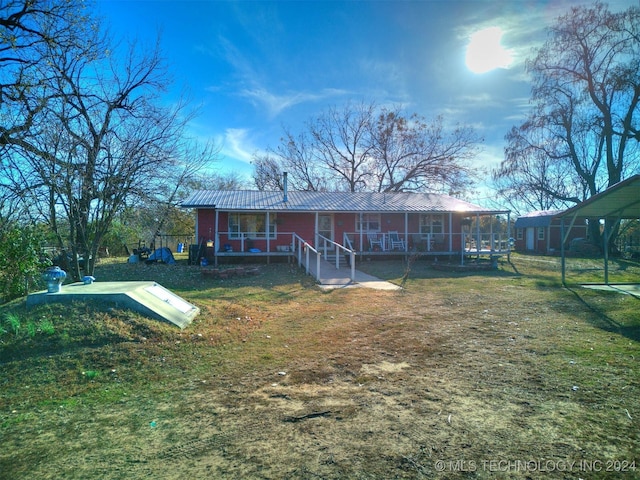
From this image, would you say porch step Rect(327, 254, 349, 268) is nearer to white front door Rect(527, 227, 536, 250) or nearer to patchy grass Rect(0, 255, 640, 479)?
patchy grass Rect(0, 255, 640, 479)

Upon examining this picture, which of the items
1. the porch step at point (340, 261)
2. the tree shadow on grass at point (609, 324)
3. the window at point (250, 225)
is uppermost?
the window at point (250, 225)

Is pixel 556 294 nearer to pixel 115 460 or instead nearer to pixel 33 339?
pixel 115 460

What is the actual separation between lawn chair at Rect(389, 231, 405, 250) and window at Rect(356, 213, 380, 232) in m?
0.88

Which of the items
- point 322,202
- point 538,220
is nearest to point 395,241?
point 322,202

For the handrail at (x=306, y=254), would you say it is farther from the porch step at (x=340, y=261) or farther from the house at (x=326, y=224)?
the porch step at (x=340, y=261)

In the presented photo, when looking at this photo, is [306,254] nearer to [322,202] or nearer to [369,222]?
[322,202]

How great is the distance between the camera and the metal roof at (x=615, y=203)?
9.03 meters

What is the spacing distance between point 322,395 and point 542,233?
3131 centimetres

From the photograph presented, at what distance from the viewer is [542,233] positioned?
1155 inches

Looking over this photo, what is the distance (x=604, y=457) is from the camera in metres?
2.75

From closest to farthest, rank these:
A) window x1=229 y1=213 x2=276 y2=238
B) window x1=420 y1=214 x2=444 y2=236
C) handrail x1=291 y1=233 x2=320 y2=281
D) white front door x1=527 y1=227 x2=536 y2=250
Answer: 1. handrail x1=291 y1=233 x2=320 y2=281
2. window x1=229 y1=213 x2=276 y2=238
3. window x1=420 y1=214 x2=444 y2=236
4. white front door x1=527 y1=227 x2=536 y2=250

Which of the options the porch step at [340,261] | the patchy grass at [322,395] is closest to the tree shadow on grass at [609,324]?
the patchy grass at [322,395]

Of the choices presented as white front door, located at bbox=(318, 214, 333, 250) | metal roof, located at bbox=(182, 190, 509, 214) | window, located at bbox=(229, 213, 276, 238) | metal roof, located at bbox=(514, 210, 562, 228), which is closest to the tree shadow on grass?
metal roof, located at bbox=(182, 190, 509, 214)

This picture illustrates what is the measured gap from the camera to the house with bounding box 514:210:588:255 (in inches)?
1102
